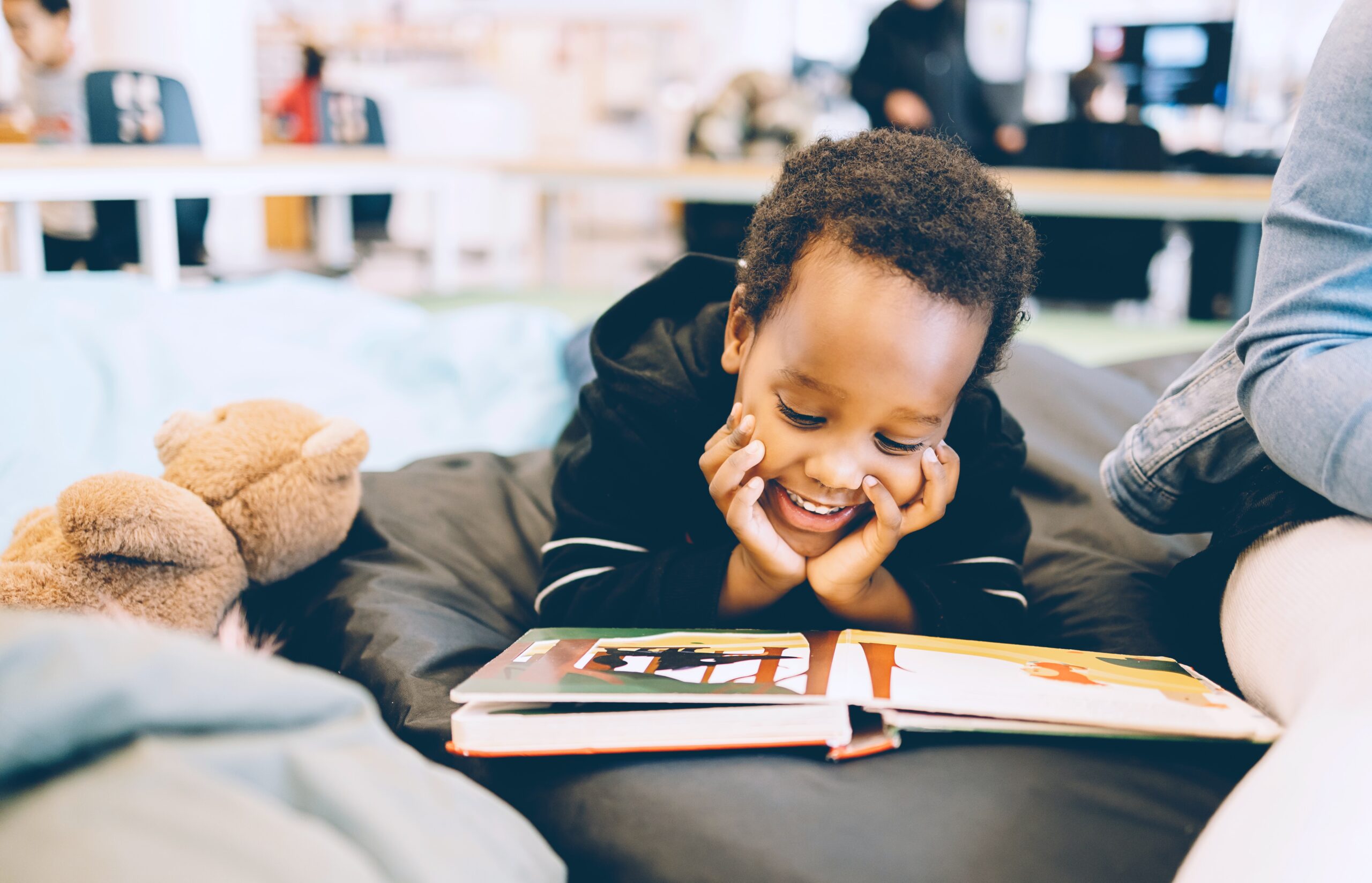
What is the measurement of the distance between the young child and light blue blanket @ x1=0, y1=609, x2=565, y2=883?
35cm

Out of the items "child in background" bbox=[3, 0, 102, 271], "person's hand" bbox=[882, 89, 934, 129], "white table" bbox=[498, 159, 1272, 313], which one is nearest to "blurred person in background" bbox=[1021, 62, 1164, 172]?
"white table" bbox=[498, 159, 1272, 313]

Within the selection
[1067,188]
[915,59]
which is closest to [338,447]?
[1067,188]

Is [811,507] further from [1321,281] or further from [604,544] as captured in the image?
[1321,281]

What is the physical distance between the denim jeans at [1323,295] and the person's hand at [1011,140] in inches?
138

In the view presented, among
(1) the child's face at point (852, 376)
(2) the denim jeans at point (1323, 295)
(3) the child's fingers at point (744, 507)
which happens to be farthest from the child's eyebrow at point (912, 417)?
(2) the denim jeans at point (1323, 295)

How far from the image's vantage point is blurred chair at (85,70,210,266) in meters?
2.56

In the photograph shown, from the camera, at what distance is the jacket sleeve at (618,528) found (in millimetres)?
841

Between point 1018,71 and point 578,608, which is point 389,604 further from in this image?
point 1018,71

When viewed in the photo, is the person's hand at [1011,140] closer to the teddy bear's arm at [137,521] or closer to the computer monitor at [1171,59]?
the computer monitor at [1171,59]

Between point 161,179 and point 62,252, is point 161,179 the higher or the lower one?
the higher one

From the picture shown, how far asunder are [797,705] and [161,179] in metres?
1.90

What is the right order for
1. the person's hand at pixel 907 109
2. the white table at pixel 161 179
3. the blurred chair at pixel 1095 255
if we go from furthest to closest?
the blurred chair at pixel 1095 255
the person's hand at pixel 907 109
the white table at pixel 161 179

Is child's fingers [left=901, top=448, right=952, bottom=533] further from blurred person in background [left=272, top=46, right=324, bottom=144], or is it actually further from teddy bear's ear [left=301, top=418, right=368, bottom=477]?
blurred person in background [left=272, top=46, right=324, bottom=144]

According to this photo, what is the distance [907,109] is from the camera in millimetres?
3713
